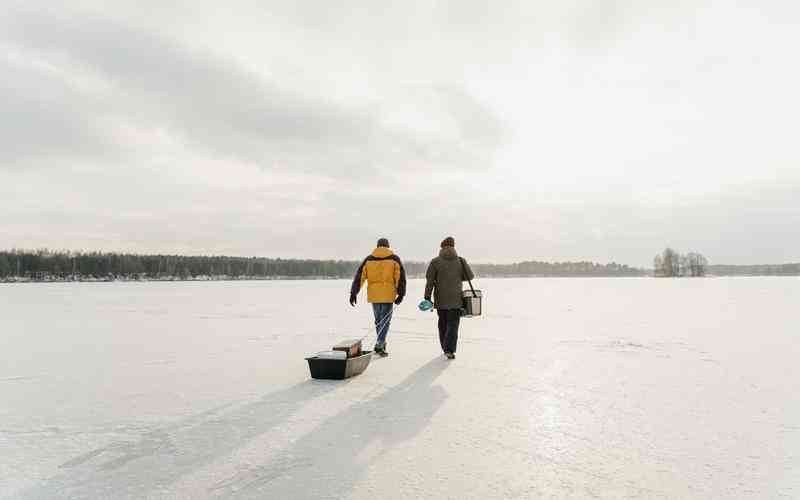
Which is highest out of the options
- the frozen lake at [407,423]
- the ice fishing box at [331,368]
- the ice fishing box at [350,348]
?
the ice fishing box at [350,348]

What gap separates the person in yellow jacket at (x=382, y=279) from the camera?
7.82 m

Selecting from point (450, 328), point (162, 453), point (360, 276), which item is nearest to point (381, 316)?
point (360, 276)

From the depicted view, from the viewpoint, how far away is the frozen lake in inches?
124

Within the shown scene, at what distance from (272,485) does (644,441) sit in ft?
9.69

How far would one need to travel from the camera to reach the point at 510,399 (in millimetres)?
5316

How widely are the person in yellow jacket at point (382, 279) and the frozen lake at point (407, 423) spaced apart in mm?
910

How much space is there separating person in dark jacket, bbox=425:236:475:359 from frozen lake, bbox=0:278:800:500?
0.49m

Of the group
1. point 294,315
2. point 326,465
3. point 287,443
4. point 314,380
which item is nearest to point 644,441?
point 326,465

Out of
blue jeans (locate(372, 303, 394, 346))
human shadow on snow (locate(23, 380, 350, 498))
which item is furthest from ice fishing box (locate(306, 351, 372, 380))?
blue jeans (locate(372, 303, 394, 346))

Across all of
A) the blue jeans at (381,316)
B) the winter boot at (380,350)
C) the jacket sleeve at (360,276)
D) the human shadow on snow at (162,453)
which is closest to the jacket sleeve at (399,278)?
the blue jeans at (381,316)

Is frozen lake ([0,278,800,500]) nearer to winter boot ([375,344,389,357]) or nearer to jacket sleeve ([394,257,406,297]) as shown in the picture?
winter boot ([375,344,389,357])

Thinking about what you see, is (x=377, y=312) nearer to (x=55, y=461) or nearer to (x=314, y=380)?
(x=314, y=380)

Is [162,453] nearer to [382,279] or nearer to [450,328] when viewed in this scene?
[382,279]

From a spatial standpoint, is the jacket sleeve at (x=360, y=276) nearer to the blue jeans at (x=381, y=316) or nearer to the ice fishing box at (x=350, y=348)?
Answer: the blue jeans at (x=381, y=316)
